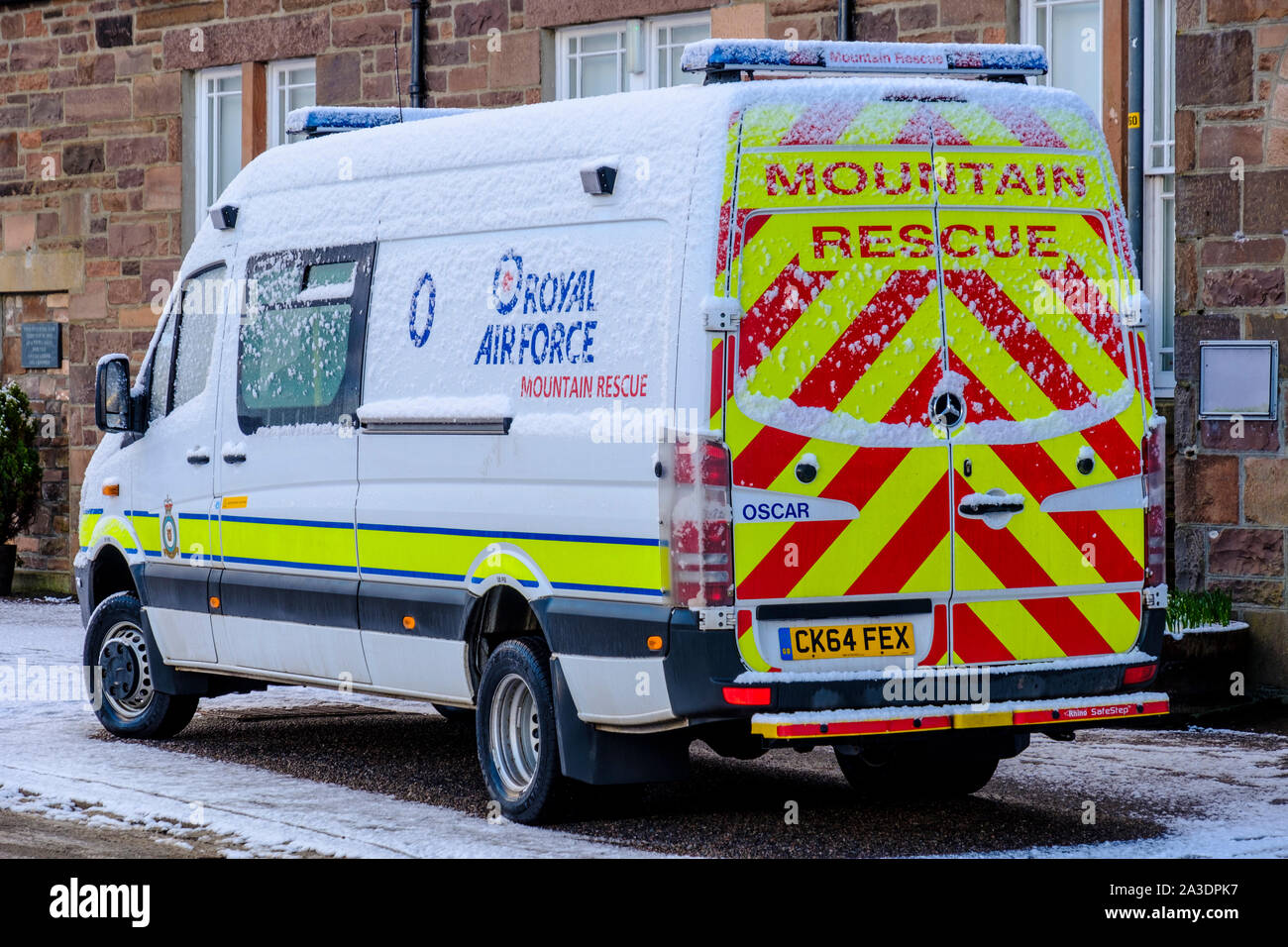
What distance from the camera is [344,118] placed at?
408 inches

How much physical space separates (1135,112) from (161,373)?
5781 millimetres

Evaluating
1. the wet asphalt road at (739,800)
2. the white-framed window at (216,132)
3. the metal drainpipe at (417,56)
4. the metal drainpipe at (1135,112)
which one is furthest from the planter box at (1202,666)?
the white-framed window at (216,132)

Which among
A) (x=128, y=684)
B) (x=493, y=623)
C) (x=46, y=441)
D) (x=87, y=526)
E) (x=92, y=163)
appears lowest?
(x=128, y=684)

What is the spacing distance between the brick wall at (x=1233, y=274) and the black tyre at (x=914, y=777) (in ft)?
11.3

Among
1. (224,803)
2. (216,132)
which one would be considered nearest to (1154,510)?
(224,803)

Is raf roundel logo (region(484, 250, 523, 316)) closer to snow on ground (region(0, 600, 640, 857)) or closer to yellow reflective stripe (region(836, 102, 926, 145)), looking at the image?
yellow reflective stripe (region(836, 102, 926, 145))

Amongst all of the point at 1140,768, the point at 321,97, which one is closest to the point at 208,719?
the point at 1140,768

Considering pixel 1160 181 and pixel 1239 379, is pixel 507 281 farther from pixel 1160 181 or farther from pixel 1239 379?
pixel 1160 181

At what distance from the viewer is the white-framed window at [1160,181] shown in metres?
13.2

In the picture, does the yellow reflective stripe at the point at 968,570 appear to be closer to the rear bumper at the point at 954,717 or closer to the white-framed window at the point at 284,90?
the rear bumper at the point at 954,717

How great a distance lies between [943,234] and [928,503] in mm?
925

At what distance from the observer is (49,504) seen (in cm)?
1961

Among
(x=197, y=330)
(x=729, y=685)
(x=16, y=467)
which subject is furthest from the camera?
(x=16, y=467)

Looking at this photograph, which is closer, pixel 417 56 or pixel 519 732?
pixel 519 732
